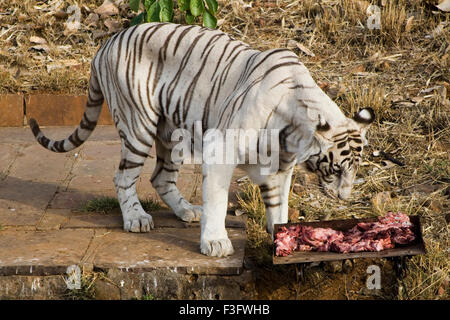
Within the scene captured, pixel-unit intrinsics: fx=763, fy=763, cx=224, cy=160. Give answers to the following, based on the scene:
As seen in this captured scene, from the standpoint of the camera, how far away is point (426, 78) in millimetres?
7109

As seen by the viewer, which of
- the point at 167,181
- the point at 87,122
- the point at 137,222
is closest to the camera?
the point at 137,222

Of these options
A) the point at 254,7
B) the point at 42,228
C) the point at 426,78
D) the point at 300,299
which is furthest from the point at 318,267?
the point at 254,7

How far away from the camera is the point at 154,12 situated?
6.52 m

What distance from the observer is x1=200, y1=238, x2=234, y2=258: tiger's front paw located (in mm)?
4473

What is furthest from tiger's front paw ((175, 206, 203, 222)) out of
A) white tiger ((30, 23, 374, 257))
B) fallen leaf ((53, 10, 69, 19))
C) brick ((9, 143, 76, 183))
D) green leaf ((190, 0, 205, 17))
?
fallen leaf ((53, 10, 69, 19))

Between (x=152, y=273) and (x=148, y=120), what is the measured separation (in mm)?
1021

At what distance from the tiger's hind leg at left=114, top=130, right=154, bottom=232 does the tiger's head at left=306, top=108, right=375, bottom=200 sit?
119 cm

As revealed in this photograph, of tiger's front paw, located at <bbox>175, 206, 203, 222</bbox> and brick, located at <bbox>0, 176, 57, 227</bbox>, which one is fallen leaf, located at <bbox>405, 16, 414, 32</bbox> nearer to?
tiger's front paw, located at <bbox>175, 206, 203, 222</bbox>

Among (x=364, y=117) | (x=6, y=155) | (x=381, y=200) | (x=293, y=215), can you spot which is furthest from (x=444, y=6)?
(x=6, y=155)

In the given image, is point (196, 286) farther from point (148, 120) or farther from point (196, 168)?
point (196, 168)

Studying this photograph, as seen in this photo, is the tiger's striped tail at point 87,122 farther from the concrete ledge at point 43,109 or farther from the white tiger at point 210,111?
the concrete ledge at point 43,109

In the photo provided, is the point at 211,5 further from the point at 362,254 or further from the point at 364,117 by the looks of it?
the point at 362,254

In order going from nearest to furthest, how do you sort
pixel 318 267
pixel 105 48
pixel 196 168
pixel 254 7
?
1. pixel 318 267
2. pixel 105 48
3. pixel 196 168
4. pixel 254 7

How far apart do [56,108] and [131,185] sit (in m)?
2.36
